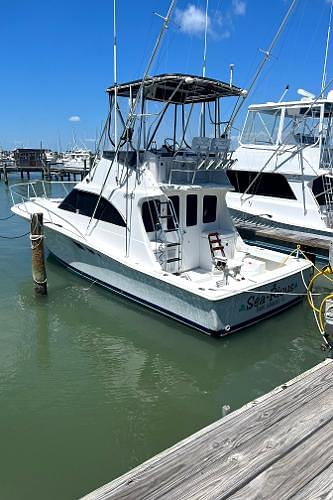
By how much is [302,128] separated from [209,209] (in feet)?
19.0

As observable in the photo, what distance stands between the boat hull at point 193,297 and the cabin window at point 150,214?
0.99 metres

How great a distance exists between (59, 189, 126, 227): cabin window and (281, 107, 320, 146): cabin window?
704cm

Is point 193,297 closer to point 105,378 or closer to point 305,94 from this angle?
point 105,378

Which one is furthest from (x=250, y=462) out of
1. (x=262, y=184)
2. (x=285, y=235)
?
(x=262, y=184)

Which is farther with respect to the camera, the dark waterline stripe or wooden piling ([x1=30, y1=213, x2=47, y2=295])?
wooden piling ([x1=30, y1=213, x2=47, y2=295])

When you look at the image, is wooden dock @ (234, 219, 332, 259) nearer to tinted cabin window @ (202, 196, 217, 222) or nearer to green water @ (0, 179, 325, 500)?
green water @ (0, 179, 325, 500)

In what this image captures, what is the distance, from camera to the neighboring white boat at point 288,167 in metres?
12.6

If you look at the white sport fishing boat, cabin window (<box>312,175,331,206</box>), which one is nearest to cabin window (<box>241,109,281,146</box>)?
cabin window (<box>312,175,331,206</box>)

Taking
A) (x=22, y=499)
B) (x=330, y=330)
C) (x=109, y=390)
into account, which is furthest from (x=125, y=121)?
(x=22, y=499)

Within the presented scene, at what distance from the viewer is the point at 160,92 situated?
8883 millimetres

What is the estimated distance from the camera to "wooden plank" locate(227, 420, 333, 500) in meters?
2.24

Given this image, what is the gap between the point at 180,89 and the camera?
8875 millimetres

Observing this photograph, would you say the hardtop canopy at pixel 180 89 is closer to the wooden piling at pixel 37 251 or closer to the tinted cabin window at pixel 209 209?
the tinted cabin window at pixel 209 209

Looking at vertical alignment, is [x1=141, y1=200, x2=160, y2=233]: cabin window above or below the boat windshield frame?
below
